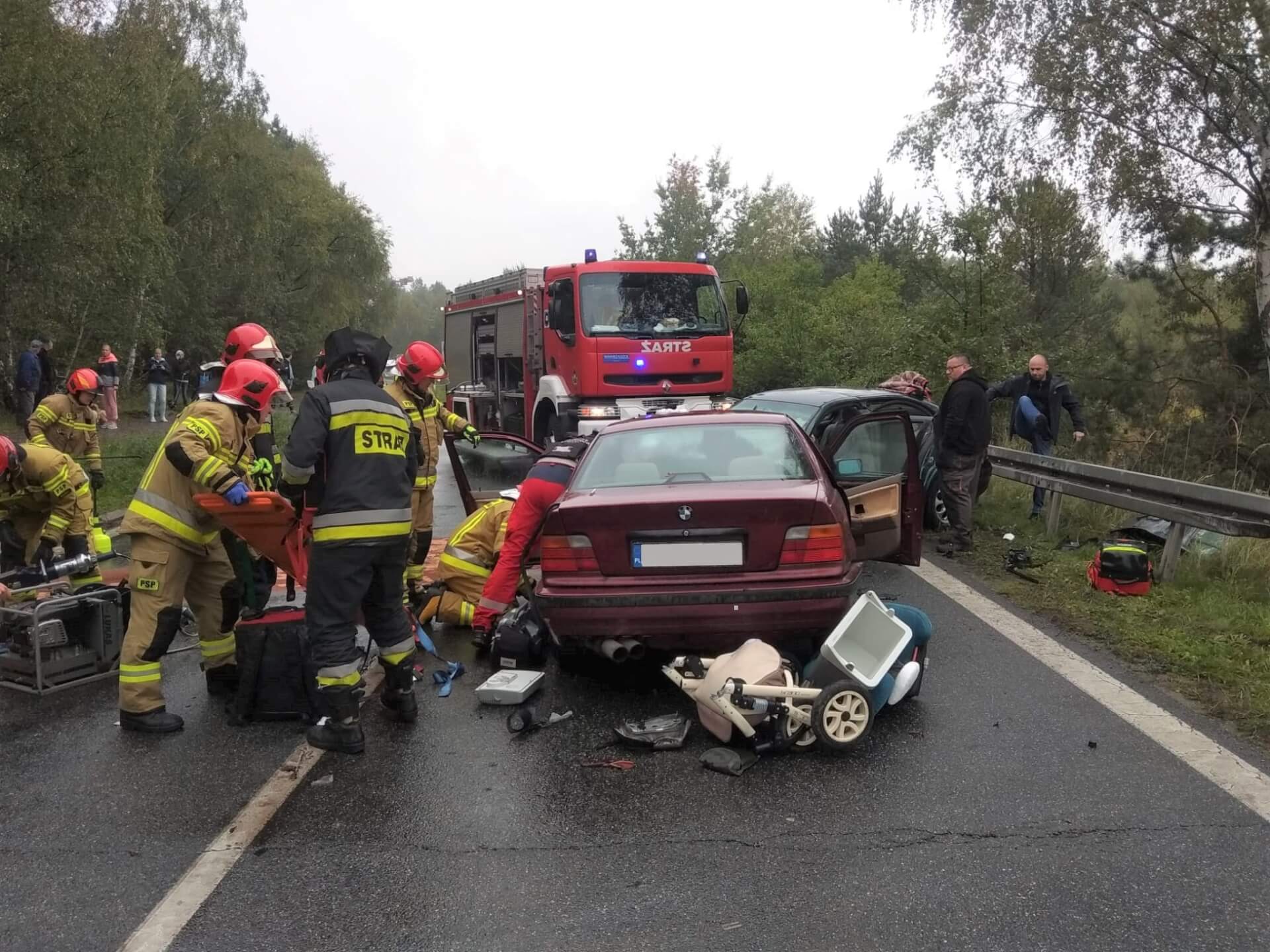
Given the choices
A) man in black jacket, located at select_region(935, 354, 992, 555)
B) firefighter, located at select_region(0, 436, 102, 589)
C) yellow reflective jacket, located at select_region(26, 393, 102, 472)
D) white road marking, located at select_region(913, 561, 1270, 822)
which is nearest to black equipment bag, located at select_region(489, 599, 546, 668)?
firefighter, located at select_region(0, 436, 102, 589)

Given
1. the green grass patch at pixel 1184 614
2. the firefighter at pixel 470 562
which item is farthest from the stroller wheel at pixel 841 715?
the firefighter at pixel 470 562

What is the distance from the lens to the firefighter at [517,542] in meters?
5.82

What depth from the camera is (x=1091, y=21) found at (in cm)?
1648

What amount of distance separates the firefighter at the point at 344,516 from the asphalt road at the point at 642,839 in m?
0.35

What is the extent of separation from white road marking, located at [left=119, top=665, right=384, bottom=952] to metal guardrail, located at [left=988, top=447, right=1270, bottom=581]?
5.73 m

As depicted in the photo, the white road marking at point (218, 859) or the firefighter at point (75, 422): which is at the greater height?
the firefighter at point (75, 422)

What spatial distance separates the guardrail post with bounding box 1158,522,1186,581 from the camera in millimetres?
7113

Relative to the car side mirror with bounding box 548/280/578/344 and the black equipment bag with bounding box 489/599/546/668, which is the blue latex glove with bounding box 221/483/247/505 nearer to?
the black equipment bag with bounding box 489/599/546/668

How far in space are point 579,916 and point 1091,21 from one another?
1765cm

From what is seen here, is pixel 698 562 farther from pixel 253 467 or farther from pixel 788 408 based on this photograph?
pixel 788 408

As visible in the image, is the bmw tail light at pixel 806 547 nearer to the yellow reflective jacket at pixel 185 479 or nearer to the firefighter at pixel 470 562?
the firefighter at pixel 470 562

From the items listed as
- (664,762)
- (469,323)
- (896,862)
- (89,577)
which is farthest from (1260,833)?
(469,323)

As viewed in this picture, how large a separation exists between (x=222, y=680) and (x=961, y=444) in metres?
5.92

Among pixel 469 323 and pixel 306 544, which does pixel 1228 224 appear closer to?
pixel 469 323
